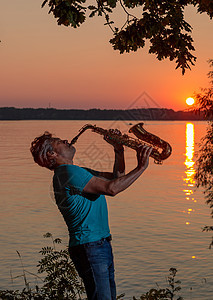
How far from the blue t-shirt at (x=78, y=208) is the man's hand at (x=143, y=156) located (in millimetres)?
405

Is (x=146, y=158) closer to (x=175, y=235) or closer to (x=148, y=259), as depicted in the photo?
(x=148, y=259)

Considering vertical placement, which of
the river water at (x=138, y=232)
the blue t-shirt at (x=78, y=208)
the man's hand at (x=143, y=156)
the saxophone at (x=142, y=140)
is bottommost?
the river water at (x=138, y=232)

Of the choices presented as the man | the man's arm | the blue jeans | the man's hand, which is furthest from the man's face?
the blue jeans

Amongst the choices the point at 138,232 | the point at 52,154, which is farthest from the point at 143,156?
the point at 138,232

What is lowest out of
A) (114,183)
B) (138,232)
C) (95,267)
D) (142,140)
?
(138,232)

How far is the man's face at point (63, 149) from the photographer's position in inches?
191

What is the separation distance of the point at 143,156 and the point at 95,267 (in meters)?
0.97

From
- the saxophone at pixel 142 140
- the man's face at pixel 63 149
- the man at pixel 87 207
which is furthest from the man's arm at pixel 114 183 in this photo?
the saxophone at pixel 142 140

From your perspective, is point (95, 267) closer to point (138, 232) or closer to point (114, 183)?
point (114, 183)

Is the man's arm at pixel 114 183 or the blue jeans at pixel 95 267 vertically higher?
the man's arm at pixel 114 183

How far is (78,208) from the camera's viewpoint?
15.5ft

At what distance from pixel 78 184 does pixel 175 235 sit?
2058 centimetres

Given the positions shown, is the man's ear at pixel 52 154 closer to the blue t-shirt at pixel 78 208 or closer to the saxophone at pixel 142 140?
the blue t-shirt at pixel 78 208

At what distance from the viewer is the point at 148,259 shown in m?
20.8
